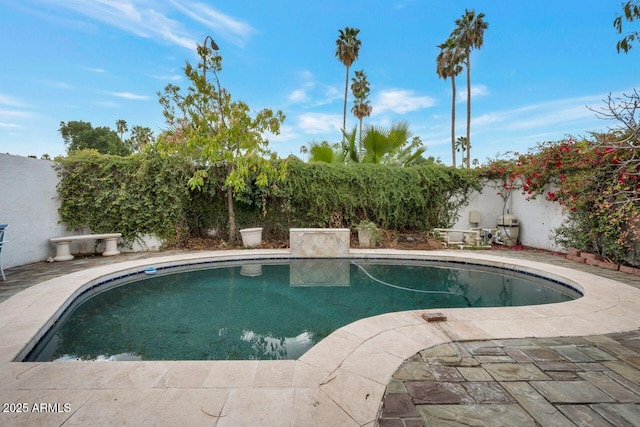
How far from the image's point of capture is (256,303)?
179 inches

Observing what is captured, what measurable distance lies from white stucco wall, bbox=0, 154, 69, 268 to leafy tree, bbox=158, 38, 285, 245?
266cm

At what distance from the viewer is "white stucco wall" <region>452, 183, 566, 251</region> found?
7930mm

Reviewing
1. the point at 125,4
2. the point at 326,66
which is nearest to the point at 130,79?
the point at 125,4

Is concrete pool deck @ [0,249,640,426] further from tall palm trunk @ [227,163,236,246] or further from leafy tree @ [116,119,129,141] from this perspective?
leafy tree @ [116,119,129,141]

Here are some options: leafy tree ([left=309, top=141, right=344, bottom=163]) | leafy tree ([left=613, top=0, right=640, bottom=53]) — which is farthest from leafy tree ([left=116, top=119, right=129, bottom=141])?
leafy tree ([left=613, top=0, right=640, bottom=53])

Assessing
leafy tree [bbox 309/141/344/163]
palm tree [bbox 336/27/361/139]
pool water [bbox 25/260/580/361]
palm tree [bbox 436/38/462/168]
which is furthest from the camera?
palm tree [bbox 336/27/361/139]

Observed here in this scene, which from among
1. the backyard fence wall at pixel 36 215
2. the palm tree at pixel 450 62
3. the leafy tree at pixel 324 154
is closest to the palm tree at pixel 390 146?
the leafy tree at pixel 324 154

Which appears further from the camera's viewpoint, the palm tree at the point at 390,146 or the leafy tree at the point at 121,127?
the leafy tree at the point at 121,127

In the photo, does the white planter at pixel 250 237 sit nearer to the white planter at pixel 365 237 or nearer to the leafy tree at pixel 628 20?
the white planter at pixel 365 237

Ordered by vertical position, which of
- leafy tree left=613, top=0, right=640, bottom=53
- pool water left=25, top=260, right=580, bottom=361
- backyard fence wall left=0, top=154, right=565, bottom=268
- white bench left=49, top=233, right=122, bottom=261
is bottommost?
pool water left=25, top=260, right=580, bottom=361

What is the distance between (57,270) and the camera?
567 centimetres

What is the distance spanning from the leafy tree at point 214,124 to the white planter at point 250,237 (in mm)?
→ 1288

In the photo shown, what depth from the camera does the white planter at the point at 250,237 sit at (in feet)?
27.4

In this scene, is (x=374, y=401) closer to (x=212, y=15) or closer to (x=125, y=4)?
(x=125, y=4)
